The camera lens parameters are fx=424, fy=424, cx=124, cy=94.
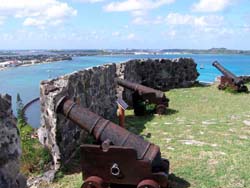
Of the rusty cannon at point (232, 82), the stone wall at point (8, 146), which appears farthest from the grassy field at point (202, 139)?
the stone wall at point (8, 146)

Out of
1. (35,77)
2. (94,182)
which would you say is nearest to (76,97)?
(94,182)

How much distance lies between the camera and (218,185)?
5664mm

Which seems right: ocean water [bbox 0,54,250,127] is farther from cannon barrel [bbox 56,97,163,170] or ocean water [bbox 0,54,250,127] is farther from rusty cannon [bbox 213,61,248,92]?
rusty cannon [bbox 213,61,248,92]

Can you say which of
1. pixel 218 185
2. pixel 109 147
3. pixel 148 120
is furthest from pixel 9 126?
pixel 148 120

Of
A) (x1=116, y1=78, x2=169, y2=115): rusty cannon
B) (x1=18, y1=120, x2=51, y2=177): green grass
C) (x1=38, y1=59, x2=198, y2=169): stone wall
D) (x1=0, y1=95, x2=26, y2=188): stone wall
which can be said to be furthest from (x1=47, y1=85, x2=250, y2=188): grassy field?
(x1=0, y1=95, x2=26, y2=188): stone wall

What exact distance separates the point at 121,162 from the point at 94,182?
0.42m

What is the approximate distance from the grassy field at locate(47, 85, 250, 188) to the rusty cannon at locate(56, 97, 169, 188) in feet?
2.33

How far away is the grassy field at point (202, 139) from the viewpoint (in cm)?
593

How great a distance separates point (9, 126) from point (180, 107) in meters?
9.97

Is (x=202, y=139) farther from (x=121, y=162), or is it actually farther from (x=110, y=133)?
(x=121, y=162)

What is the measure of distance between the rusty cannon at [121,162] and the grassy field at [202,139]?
2.33 ft

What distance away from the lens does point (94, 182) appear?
509 cm

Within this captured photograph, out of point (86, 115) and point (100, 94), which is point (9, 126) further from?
point (100, 94)

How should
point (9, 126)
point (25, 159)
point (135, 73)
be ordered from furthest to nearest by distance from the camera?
point (135, 73)
point (25, 159)
point (9, 126)
